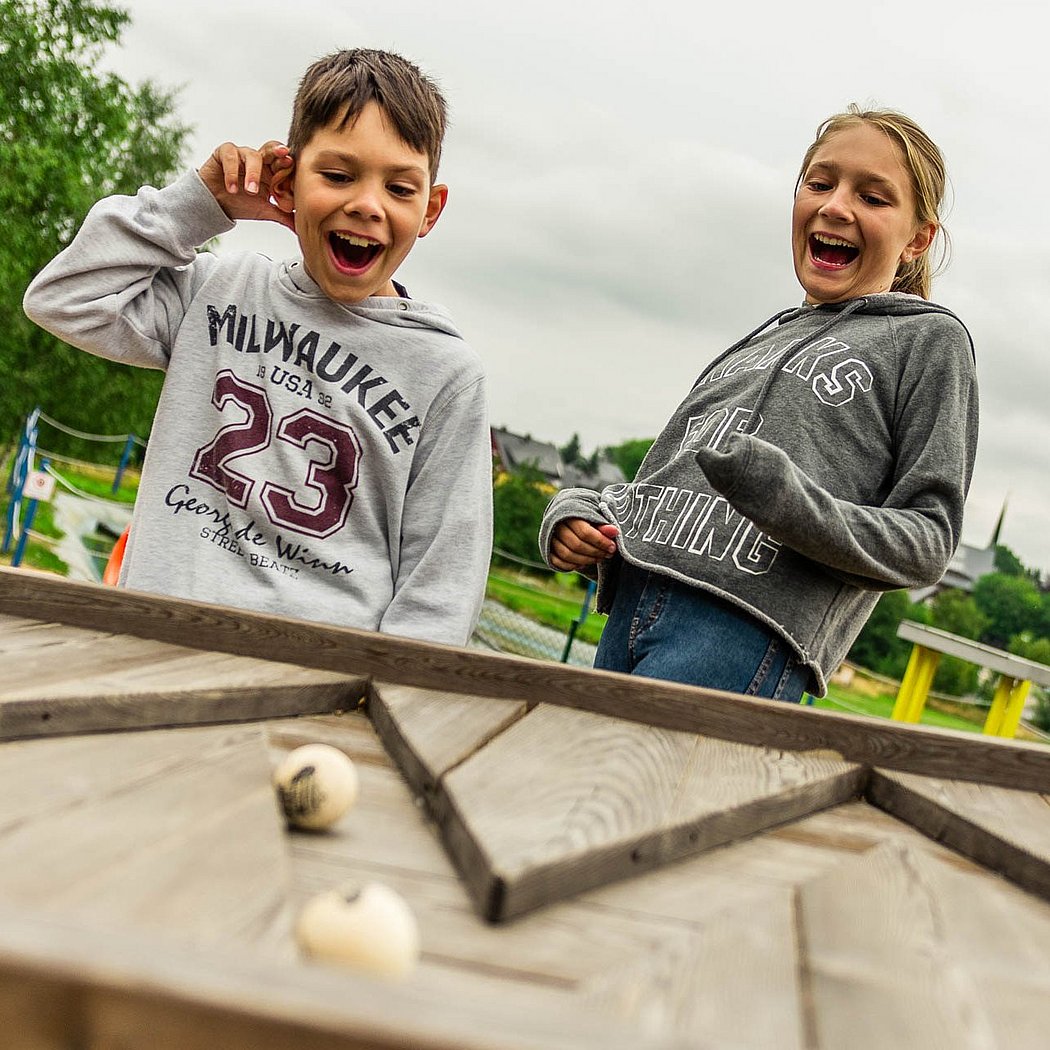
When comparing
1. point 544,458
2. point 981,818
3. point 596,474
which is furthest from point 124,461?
point 596,474

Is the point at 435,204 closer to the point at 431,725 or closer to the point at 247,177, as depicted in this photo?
the point at 247,177

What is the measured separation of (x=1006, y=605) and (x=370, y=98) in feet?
259

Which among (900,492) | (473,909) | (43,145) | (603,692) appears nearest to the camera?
(473,909)

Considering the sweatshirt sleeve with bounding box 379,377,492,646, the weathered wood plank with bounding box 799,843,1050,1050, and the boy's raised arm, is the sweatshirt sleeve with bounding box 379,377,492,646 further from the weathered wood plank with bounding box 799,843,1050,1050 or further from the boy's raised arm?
the weathered wood plank with bounding box 799,843,1050,1050

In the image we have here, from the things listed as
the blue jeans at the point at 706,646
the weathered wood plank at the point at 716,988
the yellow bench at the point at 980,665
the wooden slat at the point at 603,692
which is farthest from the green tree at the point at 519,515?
the weathered wood plank at the point at 716,988

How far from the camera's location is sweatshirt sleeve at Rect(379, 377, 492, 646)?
89.6 inches

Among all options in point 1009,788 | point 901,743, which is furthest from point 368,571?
point 1009,788

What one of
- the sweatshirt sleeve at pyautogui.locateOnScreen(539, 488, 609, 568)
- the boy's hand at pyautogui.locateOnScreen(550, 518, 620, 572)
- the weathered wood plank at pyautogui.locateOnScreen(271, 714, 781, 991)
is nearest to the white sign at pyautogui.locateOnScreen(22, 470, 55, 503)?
the sweatshirt sleeve at pyautogui.locateOnScreen(539, 488, 609, 568)

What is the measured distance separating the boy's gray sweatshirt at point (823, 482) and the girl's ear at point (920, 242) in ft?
0.55

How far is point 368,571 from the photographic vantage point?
2.32 metres

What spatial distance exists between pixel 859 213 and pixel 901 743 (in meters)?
1.14

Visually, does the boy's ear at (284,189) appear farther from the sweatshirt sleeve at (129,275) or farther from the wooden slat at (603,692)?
the wooden slat at (603,692)

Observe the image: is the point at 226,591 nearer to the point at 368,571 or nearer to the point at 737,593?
Answer: the point at 368,571

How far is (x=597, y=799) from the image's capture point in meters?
1.24
